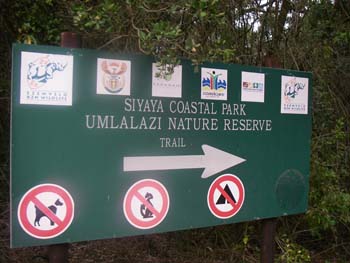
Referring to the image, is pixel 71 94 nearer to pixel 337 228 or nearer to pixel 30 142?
pixel 30 142

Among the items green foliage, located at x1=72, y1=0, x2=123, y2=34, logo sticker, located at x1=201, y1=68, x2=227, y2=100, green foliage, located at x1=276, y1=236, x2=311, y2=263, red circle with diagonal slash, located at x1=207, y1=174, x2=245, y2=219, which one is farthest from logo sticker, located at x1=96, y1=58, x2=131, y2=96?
green foliage, located at x1=276, y1=236, x2=311, y2=263

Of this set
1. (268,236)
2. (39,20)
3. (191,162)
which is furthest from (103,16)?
(268,236)

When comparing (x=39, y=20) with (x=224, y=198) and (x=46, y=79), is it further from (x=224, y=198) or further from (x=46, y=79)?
(x=224, y=198)

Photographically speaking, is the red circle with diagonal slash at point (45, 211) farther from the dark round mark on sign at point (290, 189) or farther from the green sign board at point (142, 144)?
the dark round mark on sign at point (290, 189)

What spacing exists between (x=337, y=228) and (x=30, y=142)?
14.9 ft

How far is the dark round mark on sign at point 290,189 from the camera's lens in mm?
3859

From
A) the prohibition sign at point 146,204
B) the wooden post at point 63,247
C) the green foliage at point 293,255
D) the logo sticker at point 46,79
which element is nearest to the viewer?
the logo sticker at point 46,79

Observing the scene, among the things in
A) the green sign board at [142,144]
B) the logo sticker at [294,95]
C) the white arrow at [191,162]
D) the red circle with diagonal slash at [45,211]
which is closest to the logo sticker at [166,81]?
the green sign board at [142,144]

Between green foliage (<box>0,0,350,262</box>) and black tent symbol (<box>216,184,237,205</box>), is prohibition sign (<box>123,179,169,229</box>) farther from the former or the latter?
green foliage (<box>0,0,350,262</box>)

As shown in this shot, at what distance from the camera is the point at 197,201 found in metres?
3.34

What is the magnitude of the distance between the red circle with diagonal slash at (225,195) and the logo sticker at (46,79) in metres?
1.31

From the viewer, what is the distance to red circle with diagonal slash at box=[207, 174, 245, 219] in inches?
135

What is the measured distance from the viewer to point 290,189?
3.93 m

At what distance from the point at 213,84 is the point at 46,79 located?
130 cm
